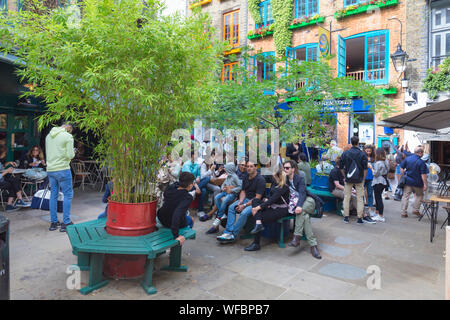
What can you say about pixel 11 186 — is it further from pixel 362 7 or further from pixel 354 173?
pixel 362 7

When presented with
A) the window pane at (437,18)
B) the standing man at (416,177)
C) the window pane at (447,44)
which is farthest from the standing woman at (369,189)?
Result: the window pane at (437,18)

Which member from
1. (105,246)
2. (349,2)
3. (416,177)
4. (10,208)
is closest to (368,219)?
(416,177)

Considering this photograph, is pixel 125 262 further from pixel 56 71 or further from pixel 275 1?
pixel 275 1

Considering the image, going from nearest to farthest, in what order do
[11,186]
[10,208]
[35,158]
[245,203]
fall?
[245,203], [10,208], [11,186], [35,158]

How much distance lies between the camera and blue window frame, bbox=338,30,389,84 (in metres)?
13.4

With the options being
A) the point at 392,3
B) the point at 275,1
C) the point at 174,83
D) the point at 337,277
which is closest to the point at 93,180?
the point at 174,83

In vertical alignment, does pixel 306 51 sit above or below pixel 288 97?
above

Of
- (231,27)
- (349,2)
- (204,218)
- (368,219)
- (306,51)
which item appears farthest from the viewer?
(231,27)

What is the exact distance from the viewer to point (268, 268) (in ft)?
13.7

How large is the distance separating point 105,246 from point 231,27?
1763 cm

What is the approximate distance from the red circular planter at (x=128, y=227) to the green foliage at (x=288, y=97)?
319 centimetres

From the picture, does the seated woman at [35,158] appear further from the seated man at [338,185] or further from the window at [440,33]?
the window at [440,33]

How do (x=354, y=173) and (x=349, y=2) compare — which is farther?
(x=349, y=2)
